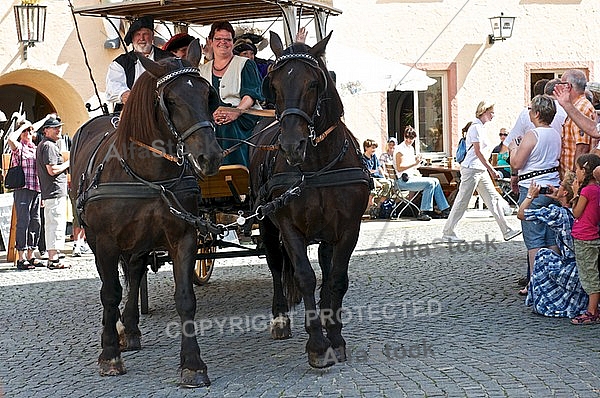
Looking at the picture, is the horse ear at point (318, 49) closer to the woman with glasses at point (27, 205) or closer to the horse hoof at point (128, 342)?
the horse hoof at point (128, 342)

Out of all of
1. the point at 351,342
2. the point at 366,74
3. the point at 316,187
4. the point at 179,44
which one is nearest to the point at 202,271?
the point at 179,44

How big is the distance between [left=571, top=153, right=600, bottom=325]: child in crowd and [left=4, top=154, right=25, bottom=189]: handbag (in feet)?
27.8

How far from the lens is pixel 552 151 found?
30.3 feet

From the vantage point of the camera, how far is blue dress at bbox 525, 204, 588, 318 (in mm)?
8445

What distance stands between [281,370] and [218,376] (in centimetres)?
42

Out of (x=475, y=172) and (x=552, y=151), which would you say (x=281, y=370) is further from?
(x=475, y=172)

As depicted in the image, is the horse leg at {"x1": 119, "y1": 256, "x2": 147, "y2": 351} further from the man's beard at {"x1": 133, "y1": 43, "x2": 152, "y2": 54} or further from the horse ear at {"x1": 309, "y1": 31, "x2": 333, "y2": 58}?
the horse ear at {"x1": 309, "y1": 31, "x2": 333, "y2": 58}

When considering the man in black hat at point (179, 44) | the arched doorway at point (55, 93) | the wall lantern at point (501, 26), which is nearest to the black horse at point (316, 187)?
the man in black hat at point (179, 44)

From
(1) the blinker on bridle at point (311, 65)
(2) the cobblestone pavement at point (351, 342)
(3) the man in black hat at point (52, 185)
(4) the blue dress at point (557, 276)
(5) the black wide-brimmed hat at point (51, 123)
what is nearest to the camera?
(2) the cobblestone pavement at point (351, 342)

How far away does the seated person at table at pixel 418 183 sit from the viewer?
18.6 meters

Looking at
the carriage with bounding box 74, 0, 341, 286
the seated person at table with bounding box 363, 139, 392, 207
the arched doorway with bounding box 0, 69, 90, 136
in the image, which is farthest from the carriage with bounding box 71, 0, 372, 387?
the arched doorway with bounding box 0, 69, 90, 136

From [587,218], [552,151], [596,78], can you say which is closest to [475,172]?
[552,151]

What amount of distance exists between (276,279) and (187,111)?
223 centimetres

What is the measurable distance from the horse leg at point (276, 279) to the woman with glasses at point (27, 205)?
6746 millimetres
